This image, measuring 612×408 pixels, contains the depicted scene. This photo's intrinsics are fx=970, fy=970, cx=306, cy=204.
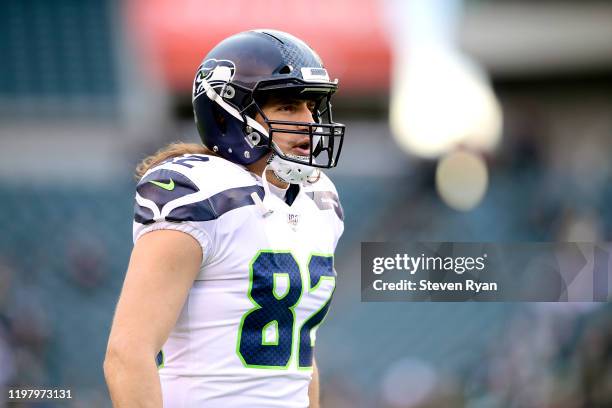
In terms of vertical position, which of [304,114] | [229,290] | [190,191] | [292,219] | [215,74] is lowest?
[229,290]

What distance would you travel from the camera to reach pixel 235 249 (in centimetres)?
215

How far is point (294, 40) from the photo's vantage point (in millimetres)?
2414

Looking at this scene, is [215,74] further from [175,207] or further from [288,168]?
[175,207]

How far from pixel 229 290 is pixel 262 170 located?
37cm

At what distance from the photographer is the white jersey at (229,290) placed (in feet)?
6.94

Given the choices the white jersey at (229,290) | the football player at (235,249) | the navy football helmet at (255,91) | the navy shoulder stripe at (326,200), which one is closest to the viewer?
the football player at (235,249)

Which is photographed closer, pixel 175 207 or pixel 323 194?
pixel 175 207

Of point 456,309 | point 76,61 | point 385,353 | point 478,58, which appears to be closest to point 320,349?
point 385,353

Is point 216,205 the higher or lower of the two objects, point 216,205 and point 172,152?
the lower

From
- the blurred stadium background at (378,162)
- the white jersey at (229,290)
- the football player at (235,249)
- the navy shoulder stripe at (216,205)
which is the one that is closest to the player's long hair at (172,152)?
the football player at (235,249)

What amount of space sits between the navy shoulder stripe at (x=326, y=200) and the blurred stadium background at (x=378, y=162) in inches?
164

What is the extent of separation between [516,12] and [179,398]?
12.3 metres

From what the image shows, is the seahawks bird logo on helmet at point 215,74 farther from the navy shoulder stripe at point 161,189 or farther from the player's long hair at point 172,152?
the navy shoulder stripe at point 161,189

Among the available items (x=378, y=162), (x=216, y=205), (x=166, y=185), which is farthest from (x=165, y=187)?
(x=378, y=162)
